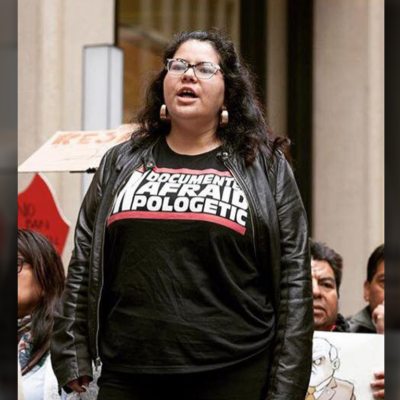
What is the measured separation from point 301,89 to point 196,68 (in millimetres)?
7882

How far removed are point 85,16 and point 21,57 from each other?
0.71 meters

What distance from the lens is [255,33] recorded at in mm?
11070

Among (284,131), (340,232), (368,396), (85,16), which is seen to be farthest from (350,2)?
(368,396)

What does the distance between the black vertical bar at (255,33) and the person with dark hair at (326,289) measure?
5.27 meters

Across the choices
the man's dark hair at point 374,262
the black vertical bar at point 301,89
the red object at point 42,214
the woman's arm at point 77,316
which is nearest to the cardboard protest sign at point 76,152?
the red object at point 42,214

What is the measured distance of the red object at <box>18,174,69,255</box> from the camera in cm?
644

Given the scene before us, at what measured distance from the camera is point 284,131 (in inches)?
433

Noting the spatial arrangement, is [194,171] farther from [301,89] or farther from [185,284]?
[301,89]

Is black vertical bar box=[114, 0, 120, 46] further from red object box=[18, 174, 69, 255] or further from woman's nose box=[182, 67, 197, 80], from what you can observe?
woman's nose box=[182, 67, 197, 80]

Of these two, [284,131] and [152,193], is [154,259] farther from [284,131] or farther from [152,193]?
[284,131]

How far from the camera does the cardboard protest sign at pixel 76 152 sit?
5.26 m

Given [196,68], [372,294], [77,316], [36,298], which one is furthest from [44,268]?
[372,294]

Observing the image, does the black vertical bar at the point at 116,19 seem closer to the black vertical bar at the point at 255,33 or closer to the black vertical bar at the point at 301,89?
the black vertical bar at the point at 255,33

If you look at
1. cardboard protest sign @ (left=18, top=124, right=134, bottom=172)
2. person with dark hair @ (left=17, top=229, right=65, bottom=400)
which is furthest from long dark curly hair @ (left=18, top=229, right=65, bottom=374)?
cardboard protest sign @ (left=18, top=124, right=134, bottom=172)
